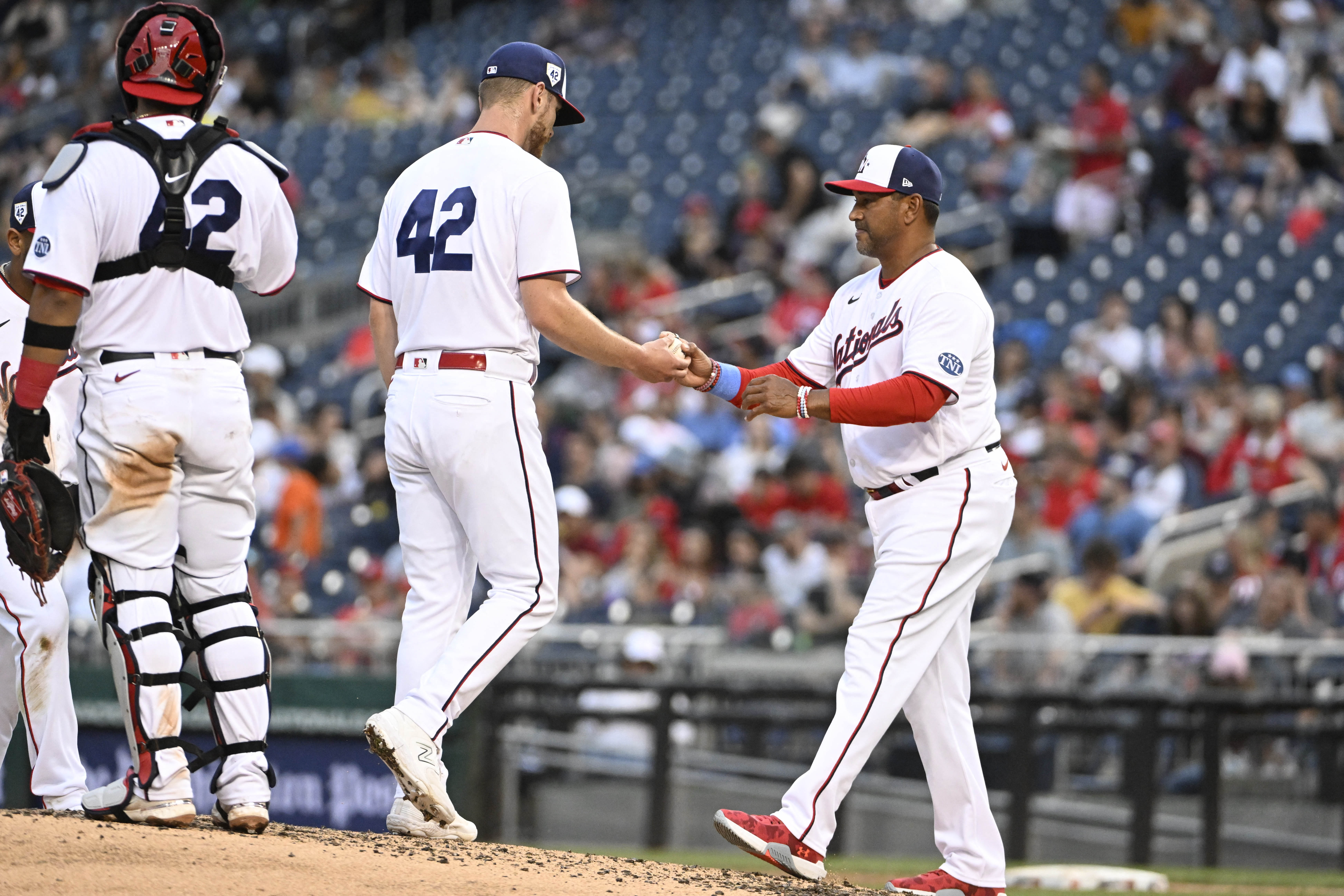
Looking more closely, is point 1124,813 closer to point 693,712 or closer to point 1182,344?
point 693,712

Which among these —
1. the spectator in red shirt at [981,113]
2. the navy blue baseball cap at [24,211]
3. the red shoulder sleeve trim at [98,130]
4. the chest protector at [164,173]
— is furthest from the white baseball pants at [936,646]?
the spectator in red shirt at [981,113]

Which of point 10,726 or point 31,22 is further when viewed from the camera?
point 31,22

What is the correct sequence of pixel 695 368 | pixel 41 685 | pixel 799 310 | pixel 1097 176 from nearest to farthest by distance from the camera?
pixel 695 368 < pixel 41 685 < pixel 799 310 < pixel 1097 176

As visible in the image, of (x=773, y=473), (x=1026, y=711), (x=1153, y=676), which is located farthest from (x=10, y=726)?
(x=773, y=473)

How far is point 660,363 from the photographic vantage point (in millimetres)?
5215

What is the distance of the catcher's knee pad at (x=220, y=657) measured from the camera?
15.8 feet

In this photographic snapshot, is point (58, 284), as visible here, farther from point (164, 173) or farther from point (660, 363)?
point (660, 363)

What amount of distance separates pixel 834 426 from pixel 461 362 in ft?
26.5

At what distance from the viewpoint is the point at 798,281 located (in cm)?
1466

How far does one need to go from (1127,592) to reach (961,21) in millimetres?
9618

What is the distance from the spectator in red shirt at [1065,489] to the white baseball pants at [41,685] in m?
7.00

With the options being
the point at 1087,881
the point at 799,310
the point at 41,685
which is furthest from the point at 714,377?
the point at 799,310

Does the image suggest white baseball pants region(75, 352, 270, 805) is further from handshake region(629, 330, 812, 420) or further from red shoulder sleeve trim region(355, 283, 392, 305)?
handshake region(629, 330, 812, 420)

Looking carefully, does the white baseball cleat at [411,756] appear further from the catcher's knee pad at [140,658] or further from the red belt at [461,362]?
the red belt at [461,362]
